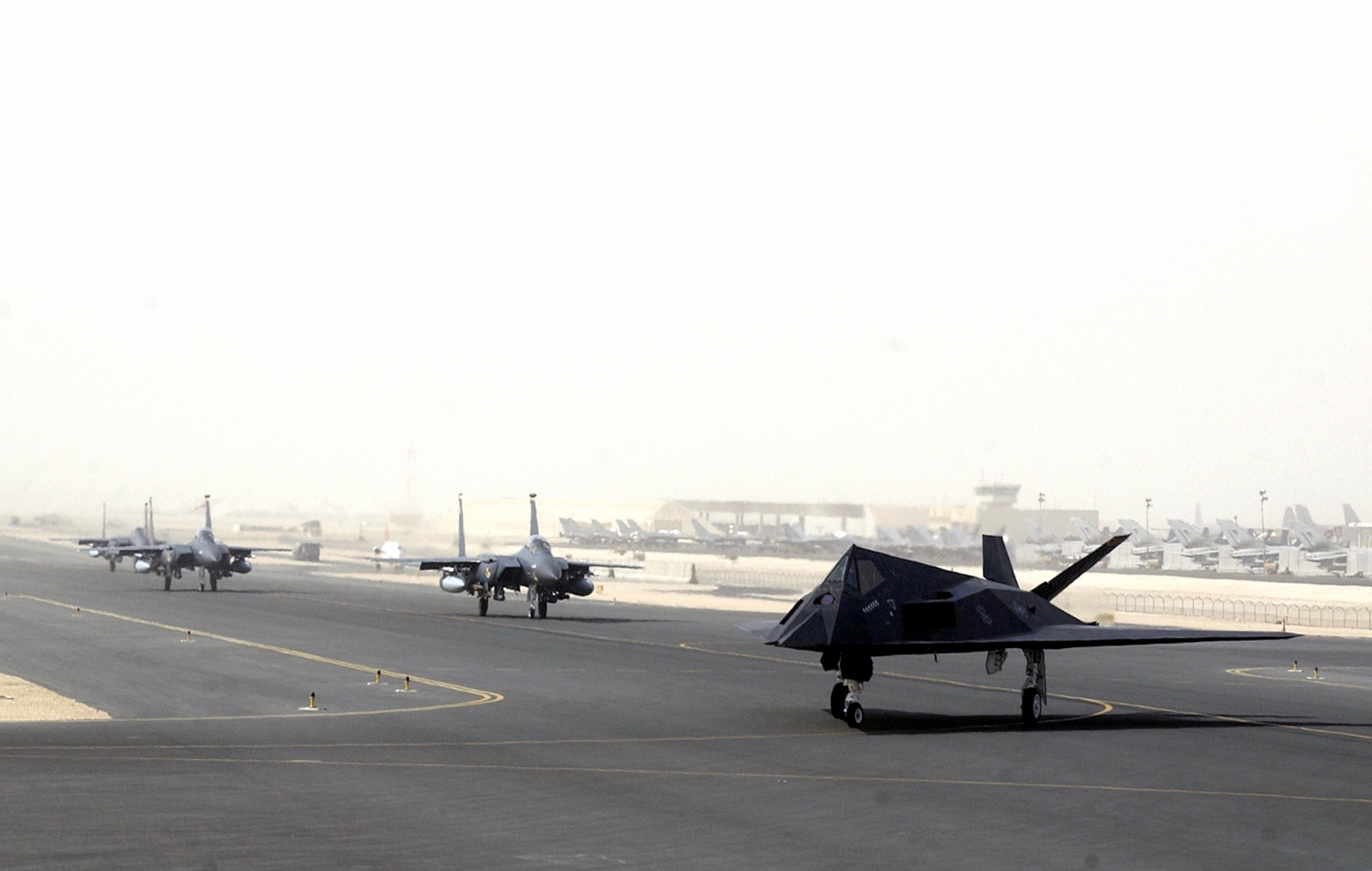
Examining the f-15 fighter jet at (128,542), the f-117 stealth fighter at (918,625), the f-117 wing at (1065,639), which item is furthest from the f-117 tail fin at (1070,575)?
the f-15 fighter jet at (128,542)

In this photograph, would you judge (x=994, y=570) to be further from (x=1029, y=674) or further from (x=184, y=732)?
(x=184, y=732)

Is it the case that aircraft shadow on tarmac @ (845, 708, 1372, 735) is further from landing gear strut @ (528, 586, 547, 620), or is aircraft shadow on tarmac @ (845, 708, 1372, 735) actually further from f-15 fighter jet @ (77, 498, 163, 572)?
f-15 fighter jet @ (77, 498, 163, 572)

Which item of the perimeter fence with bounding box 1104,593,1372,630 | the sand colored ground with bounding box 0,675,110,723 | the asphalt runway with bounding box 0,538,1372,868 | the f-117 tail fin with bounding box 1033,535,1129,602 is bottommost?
the perimeter fence with bounding box 1104,593,1372,630

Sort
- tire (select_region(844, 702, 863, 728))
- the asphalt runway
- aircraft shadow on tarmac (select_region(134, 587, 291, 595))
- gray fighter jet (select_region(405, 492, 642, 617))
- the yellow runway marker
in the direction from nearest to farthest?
1. the asphalt runway
2. tire (select_region(844, 702, 863, 728))
3. the yellow runway marker
4. gray fighter jet (select_region(405, 492, 642, 617))
5. aircraft shadow on tarmac (select_region(134, 587, 291, 595))

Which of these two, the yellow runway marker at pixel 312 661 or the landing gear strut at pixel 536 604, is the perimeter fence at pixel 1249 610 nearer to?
the landing gear strut at pixel 536 604

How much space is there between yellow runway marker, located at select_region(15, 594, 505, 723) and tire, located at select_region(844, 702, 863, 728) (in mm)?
8978

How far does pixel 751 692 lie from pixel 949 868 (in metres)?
20.8

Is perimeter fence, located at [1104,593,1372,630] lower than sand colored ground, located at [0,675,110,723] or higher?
lower

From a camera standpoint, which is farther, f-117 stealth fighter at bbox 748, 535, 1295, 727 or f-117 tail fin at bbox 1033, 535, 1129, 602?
f-117 tail fin at bbox 1033, 535, 1129, 602

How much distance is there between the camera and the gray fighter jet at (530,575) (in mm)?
66750

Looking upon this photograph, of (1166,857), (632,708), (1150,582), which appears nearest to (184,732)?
(632,708)

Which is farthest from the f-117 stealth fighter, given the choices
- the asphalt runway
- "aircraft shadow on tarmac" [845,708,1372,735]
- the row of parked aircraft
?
the row of parked aircraft

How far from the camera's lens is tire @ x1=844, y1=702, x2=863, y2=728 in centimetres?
2967

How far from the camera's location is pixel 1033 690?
3081cm
